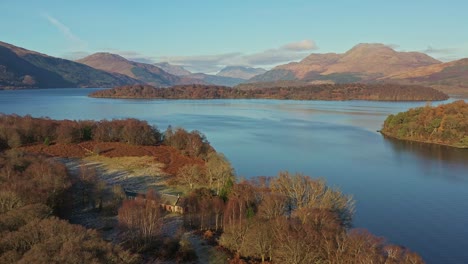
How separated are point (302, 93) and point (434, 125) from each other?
260ft

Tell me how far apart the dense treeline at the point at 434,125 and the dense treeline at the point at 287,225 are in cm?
2655

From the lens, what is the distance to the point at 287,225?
1145cm

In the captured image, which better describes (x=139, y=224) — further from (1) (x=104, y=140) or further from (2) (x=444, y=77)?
(2) (x=444, y=77)

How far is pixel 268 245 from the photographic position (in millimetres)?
11602

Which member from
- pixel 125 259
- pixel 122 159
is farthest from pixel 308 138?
pixel 125 259

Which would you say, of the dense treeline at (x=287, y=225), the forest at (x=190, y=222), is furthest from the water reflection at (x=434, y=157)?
the forest at (x=190, y=222)

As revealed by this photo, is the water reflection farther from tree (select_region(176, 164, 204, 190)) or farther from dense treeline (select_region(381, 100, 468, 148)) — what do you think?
tree (select_region(176, 164, 204, 190))

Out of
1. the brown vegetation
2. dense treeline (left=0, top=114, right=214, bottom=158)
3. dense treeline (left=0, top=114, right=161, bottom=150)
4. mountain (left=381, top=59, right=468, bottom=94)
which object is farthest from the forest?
mountain (left=381, top=59, right=468, bottom=94)

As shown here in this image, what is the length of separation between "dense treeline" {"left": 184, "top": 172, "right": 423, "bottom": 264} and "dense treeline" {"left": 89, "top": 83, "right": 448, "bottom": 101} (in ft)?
320

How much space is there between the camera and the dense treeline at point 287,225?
1016 cm

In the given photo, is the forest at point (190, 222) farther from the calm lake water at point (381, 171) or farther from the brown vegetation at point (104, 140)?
the brown vegetation at point (104, 140)

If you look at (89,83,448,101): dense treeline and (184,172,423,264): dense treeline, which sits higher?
(89,83,448,101): dense treeline

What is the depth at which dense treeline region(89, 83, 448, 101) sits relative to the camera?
10657 centimetres

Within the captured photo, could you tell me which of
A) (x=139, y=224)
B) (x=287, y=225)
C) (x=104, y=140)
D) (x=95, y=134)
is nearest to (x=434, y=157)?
(x=287, y=225)
